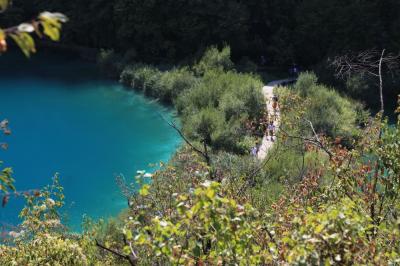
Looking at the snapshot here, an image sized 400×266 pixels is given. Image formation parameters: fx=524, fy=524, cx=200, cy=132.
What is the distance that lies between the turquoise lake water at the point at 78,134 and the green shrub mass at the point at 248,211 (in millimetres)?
1821

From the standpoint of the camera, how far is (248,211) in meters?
3.52

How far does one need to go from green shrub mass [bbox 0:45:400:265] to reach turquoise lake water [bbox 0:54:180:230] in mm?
1821

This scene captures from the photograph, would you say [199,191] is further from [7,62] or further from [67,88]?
[7,62]

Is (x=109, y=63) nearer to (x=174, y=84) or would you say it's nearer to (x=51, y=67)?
(x=51, y=67)

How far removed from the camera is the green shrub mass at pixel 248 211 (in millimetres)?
3217

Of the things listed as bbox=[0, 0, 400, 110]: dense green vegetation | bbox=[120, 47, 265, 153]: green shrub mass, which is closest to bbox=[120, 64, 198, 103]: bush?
bbox=[120, 47, 265, 153]: green shrub mass

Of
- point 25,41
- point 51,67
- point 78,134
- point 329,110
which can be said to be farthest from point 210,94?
point 25,41

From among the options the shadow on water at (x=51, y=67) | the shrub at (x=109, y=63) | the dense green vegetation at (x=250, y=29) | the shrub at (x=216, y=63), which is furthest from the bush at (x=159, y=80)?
the shadow on water at (x=51, y=67)

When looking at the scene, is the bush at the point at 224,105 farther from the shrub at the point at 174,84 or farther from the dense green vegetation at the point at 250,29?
the dense green vegetation at the point at 250,29

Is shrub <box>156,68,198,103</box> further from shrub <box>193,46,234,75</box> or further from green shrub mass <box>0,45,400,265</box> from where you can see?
→ green shrub mass <box>0,45,400,265</box>

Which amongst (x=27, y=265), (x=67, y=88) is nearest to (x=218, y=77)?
(x=67, y=88)

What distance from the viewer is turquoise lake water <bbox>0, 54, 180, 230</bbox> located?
16.8 meters

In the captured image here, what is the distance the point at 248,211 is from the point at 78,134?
1892cm

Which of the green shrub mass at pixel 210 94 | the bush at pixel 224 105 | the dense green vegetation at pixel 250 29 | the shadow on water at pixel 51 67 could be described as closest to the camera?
the bush at pixel 224 105
